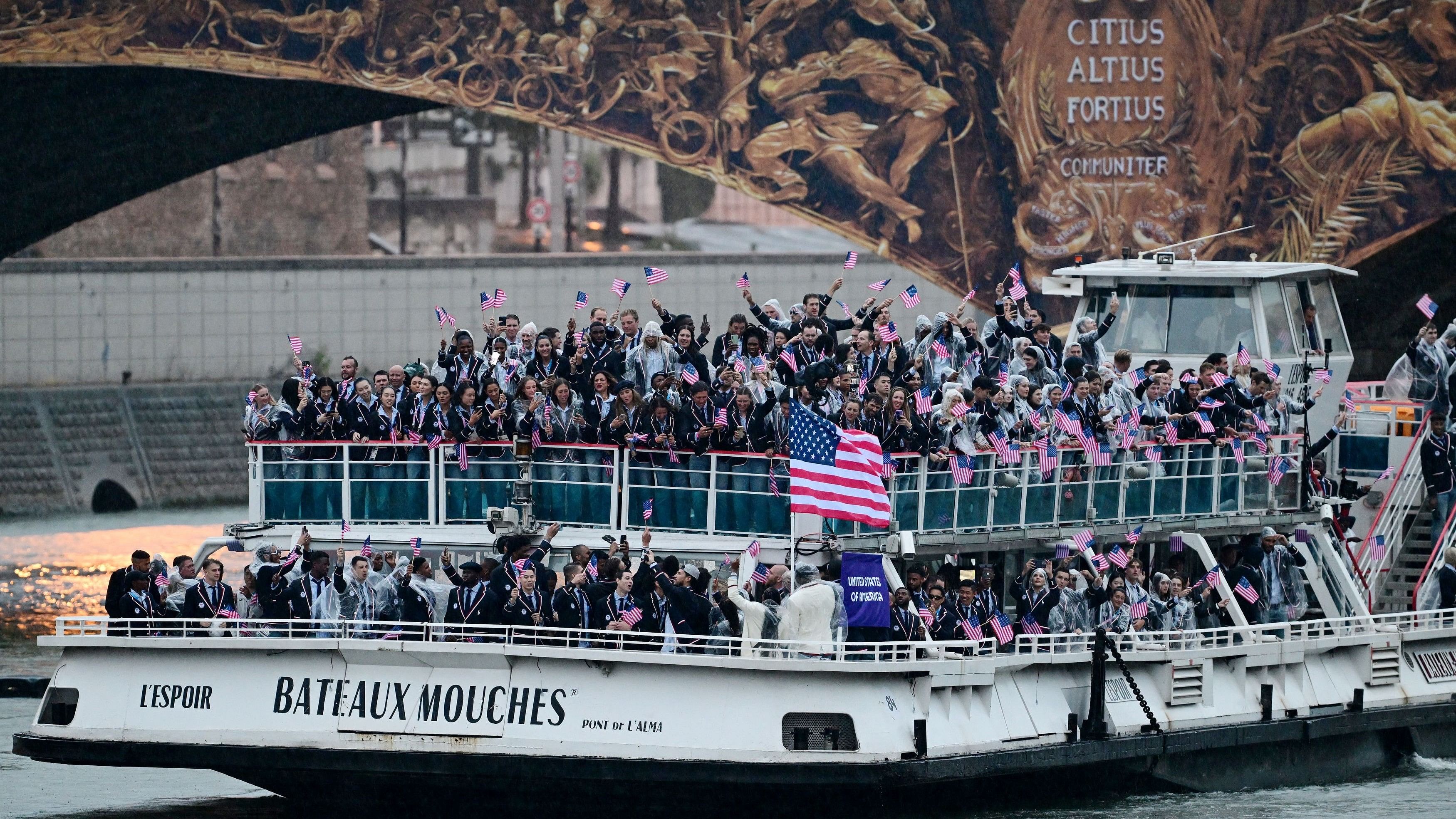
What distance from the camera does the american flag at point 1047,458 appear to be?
74.7 ft

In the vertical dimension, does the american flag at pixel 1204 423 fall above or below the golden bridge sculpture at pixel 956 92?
below

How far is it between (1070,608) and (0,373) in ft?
119

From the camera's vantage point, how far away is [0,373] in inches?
2115

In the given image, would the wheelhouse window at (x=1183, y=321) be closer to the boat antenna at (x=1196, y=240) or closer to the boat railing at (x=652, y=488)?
the boat antenna at (x=1196, y=240)

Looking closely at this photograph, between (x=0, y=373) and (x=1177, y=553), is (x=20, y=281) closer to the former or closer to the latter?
(x=0, y=373)

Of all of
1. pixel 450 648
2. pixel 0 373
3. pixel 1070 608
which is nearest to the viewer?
pixel 450 648

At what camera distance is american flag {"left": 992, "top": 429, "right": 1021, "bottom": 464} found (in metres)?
22.3

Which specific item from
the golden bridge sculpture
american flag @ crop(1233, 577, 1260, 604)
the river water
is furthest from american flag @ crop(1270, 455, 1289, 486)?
the golden bridge sculpture

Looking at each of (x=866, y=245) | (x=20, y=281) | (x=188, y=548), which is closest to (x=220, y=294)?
(x=20, y=281)

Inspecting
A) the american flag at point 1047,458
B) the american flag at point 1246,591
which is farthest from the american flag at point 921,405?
the american flag at point 1246,591

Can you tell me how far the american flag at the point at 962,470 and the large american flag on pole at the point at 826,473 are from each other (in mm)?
1702

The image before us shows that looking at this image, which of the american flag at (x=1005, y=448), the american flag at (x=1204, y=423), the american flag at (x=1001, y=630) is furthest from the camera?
the american flag at (x=1204, y=423)

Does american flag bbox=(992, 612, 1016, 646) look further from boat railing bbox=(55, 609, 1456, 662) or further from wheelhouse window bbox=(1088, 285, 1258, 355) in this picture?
wheelhouse window bbox=(1088, 285, 1258, 355)

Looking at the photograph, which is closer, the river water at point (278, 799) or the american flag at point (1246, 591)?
the river water at point (278, 799)
